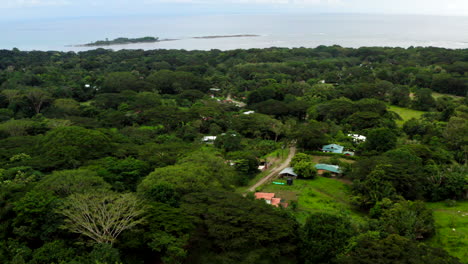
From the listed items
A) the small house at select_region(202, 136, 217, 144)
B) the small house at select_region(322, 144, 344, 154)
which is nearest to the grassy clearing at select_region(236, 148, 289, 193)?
the small house at select_region(322, 144, 344, 154)

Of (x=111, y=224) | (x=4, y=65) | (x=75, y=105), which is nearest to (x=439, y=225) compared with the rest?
(x=111, y=224)

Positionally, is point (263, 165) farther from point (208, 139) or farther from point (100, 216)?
point (100, 216)

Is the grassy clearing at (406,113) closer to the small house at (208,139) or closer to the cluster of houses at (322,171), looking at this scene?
the cluster of houses at (322,171)

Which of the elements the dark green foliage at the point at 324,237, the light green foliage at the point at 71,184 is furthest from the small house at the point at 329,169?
the light green foliage at the point at 71,184

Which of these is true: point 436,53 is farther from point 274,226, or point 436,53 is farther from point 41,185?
point 41,185

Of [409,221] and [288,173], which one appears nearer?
[409,221]

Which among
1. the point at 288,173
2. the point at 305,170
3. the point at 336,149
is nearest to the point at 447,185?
the point at 305,170

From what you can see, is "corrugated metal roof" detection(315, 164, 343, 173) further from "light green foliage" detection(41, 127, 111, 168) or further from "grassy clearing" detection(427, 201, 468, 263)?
"light green foliage" detection(41, 127, 111, 168)
